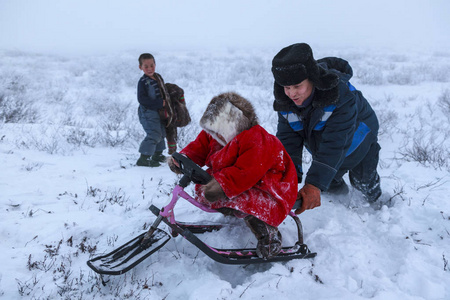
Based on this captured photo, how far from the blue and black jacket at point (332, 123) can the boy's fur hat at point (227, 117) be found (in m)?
0.66

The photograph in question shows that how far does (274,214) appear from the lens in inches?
92.0

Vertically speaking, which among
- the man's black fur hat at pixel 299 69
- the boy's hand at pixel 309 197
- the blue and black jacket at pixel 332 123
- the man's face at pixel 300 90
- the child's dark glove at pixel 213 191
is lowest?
the boy's hand at pixel 309 197

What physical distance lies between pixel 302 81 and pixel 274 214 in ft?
4.00

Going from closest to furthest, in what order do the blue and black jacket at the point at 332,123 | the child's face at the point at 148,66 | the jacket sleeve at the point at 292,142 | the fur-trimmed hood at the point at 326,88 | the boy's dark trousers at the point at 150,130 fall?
the fur-trimmed hood at the point at 326,88
the blue and black jacket at the point at 332,123
the jacket sleeve at the point at 292,142
the child's face at the point at 148,66
the boy's dark trousers at the point at 150,130

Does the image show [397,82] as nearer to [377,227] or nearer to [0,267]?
[377,227]

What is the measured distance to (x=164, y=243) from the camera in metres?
2.37

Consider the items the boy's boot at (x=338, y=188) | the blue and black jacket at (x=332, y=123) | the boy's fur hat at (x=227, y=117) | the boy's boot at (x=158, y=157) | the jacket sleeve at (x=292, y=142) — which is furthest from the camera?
the boy's boot at (x=158, y=157)

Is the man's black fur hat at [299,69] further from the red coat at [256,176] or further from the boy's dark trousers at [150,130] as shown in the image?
the boy's dark trousers at [150,130]

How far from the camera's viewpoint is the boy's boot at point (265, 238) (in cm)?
235

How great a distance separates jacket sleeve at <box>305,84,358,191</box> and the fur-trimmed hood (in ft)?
0.53

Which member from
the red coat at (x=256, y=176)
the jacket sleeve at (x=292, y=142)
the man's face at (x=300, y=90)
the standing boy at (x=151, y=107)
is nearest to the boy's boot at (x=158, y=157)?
the standing boy at (x=151, y=107)

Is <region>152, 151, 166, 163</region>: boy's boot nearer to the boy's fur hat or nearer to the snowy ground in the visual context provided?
the snowy ground

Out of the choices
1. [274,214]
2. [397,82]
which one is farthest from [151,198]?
[397,82]

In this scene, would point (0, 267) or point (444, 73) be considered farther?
point (444, 73)
